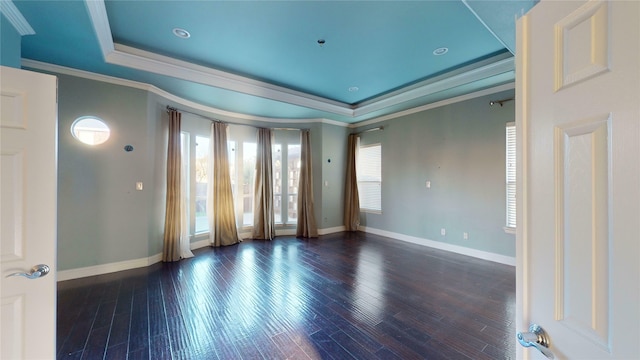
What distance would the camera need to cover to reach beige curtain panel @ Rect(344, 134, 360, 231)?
632 cm

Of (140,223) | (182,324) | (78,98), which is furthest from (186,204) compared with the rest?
(182,324)

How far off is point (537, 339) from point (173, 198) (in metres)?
4.60

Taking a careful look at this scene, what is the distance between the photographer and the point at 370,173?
20.5ft

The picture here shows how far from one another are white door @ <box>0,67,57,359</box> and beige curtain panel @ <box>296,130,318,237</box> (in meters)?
4.65

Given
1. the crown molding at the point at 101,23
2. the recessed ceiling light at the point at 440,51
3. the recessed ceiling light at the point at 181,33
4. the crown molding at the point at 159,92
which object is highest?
the recessed ceiling light at the point at 440,51

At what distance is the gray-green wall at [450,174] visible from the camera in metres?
4.05

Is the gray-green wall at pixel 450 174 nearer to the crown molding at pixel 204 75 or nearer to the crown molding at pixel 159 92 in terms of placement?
the crown molding at pixel 159 92

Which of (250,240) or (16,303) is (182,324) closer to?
(16,303)

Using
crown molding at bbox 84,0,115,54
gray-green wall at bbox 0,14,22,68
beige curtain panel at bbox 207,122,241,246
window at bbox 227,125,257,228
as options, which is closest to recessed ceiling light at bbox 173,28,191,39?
crown molding at bbox 84,0,115,54

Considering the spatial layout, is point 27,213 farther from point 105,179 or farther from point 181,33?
point 105,179

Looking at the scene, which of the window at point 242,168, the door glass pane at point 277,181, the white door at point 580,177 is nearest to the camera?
the white door at point 580,177

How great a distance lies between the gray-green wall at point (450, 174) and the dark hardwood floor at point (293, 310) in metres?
0.62

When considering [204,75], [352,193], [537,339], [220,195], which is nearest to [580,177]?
[537,339]

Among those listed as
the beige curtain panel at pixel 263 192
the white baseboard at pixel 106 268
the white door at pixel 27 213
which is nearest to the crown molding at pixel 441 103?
the beige curtain panel at pixel 263 192
